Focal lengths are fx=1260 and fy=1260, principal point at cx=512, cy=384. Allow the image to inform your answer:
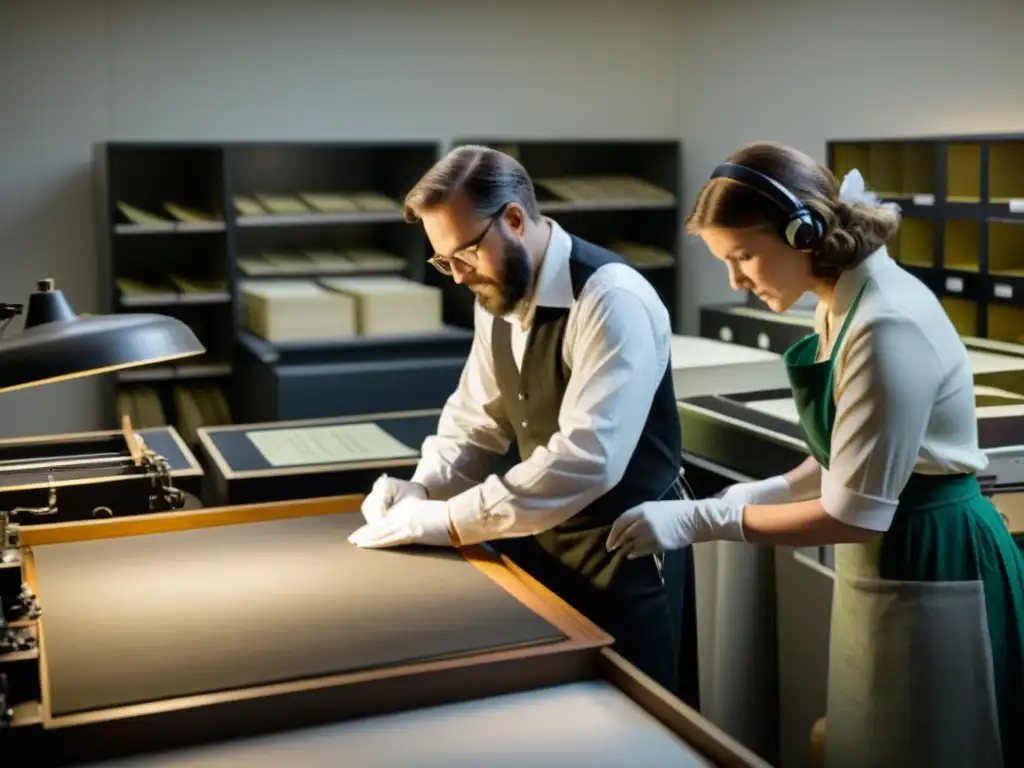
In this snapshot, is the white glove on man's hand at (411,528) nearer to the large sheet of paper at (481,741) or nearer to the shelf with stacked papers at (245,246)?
the large sheet of paper at (481,741)

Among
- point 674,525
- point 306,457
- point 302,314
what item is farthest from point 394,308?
point 674,525

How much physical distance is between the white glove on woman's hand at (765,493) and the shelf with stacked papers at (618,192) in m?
3.16

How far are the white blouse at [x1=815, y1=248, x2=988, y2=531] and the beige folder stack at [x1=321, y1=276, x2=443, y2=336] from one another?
3.31 m

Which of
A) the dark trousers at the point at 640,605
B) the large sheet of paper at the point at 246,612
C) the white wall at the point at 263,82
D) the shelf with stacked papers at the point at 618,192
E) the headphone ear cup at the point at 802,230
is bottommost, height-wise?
the dark trousers at the point at 640,605

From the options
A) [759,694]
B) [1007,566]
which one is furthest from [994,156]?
[1007,566]

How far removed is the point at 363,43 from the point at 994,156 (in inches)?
117

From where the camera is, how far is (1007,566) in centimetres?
194

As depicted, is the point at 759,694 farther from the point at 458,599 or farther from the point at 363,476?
the point at 458,599

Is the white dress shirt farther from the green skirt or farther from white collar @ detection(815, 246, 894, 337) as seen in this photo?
the green skirt

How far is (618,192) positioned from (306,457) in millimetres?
3154

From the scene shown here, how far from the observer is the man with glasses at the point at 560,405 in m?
2.05

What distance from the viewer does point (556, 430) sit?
2242mm

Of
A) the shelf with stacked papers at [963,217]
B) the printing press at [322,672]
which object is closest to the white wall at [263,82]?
the shelf with stacked papers at [963,217]

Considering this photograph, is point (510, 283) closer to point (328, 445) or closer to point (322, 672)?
point (322, 672)
